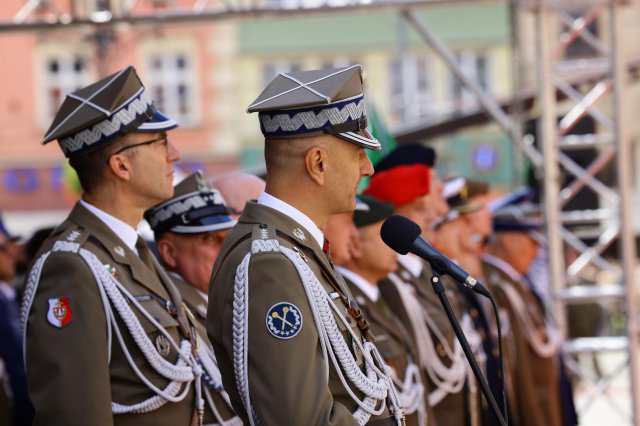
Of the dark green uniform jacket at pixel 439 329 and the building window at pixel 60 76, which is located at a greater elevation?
the building window at pixel 60 76

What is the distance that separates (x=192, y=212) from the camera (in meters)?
→ 4.30

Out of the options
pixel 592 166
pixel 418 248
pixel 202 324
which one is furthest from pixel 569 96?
pixel 418 248

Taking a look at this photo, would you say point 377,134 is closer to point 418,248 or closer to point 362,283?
point 362,283

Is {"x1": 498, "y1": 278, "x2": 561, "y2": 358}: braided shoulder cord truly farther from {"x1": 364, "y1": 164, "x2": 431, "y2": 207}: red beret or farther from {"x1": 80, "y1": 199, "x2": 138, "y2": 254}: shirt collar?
{"x1": 80, "y1": 199, "x2": 138, "y2": 254}: shirt collar

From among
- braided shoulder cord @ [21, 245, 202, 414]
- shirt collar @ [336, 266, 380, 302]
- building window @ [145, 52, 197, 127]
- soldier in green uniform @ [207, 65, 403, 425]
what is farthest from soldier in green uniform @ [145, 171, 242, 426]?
building window @ [145, 52, 197, 127]

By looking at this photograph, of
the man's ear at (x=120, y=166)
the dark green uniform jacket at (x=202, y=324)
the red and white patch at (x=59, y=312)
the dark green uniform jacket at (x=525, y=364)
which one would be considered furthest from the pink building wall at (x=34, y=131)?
the red and white patch at (x=59, y=312)

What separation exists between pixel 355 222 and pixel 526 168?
5.58m

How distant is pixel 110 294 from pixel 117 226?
0.28 m

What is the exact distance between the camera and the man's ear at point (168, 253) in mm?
4367

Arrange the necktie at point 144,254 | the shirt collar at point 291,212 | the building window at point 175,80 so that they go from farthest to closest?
the building window at point 175,80 → the necktie at point 144,254 → the shirt collar at point 291,212

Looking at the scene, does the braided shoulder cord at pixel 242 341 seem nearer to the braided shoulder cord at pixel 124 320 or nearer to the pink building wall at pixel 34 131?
the braided shoulder cord at pixel 124 320

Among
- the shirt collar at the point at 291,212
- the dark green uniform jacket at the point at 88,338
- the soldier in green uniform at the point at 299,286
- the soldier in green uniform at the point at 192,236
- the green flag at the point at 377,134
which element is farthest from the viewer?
the green flag at the point at 377,134

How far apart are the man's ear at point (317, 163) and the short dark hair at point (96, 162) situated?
984 millimetres

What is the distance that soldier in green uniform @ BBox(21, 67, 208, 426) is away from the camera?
3.29m
